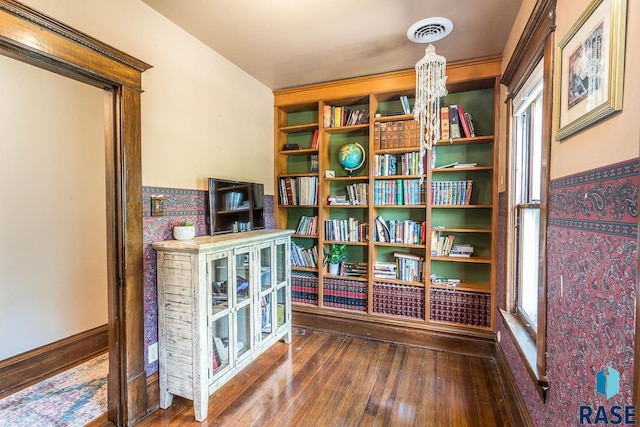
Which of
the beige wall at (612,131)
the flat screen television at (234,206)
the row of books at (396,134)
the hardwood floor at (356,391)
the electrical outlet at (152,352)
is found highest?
the row of books at (396,134)

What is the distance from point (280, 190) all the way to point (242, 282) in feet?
4.53

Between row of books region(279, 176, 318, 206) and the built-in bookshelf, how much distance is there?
15mm

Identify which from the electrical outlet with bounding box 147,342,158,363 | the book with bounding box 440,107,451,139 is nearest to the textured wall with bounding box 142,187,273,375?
the electrical outlet with bounding box 147,342,158,363

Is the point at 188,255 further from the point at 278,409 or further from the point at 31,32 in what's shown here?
the point at 31,32

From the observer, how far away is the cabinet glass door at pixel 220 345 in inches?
73.8

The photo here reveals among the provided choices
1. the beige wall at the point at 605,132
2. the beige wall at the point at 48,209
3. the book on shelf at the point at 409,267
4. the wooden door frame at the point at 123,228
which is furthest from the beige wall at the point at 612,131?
the beige wall at the point at 48,209

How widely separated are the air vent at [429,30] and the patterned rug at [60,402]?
3.22m

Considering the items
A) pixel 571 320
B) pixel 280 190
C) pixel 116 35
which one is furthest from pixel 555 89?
pixel 280 190

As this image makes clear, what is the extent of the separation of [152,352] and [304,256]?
169cm

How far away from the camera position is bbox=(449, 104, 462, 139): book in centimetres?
263

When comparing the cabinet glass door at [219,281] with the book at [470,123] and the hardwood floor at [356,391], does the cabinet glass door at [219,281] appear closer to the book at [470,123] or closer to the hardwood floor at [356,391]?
the hardwood floor at [356,391]

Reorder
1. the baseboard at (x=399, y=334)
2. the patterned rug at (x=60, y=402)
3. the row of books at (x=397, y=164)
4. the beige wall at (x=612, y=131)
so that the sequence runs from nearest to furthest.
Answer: the beige wall at (x=612, y=131) < the patterned rug at (x=60, y=402) < the baseboard at (x=399, y=334) < the row of books at (x=397, y=164)

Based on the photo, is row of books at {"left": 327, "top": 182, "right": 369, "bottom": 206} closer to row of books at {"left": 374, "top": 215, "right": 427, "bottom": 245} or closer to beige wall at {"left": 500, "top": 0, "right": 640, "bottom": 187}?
row of books at {"left": 374, "top": 215, "right": 427, "bottom": 245}

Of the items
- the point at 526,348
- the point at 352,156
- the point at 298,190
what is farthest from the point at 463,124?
the point at 526,348
